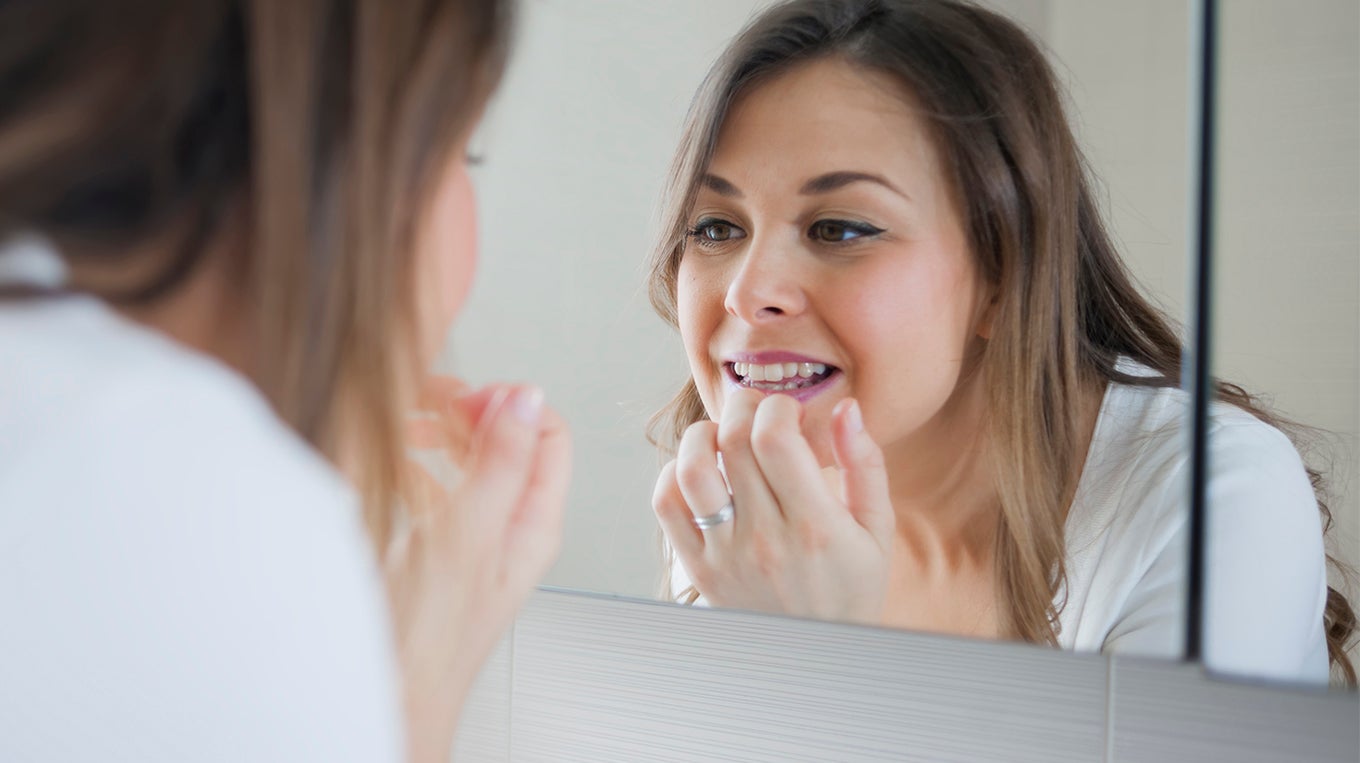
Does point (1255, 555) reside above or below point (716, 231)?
below

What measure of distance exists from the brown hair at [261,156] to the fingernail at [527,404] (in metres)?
0.11

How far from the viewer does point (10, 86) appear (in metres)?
Answer: 0.37

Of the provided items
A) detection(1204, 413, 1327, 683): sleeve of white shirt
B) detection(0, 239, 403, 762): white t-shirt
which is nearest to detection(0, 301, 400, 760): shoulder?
detection(0, 239, 403, 762): white t-shirt

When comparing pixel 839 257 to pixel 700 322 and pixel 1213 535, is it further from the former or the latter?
pixel 1213 535

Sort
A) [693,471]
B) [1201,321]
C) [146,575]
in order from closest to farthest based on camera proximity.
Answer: [146,575], [1201,321], [693,471]

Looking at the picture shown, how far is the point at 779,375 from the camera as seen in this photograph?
1.65 feet

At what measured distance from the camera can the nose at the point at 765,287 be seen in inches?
19.4

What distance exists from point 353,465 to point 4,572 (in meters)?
0.11

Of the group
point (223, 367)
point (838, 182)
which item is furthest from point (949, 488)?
point (223, 367)

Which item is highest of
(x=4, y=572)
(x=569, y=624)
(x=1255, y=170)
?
(x=1255, y=170)

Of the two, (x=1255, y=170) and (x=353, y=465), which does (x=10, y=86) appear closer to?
(x=353, y=465)

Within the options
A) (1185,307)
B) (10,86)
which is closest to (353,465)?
(10,86)

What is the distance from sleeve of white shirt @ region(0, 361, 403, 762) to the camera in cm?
33

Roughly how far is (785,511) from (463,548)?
146 mm
